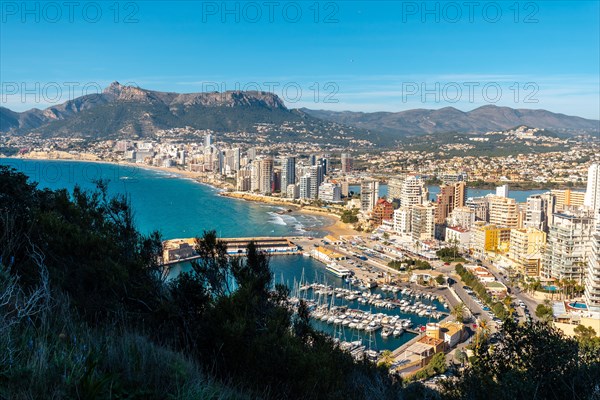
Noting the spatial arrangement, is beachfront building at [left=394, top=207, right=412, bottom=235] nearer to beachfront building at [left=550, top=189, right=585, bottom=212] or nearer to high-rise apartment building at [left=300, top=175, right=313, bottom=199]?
beachfront building at [left=550, top=189, right=585, bottom=212]

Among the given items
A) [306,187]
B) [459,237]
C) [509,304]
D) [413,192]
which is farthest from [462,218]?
[306,187]

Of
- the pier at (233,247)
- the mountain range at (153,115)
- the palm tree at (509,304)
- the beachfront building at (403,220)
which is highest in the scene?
the mountain range at (153,115)

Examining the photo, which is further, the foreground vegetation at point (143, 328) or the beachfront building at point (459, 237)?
the beachfront building at point (459, 237)

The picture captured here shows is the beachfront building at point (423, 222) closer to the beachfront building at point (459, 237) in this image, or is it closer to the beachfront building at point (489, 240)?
the beachfront building at point (459, 237)

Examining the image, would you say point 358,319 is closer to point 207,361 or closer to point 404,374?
point 404,374

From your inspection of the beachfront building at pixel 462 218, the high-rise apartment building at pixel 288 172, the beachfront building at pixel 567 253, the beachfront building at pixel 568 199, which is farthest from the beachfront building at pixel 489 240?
the high-rise apartment building at pixel 288 172

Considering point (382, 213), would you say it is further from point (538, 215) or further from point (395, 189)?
point (538, 215)

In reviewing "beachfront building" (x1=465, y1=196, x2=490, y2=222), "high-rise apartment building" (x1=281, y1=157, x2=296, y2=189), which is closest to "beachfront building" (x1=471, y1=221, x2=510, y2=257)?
"beachfront building" (x1=465, y1=196, x2=490, y2=222)
